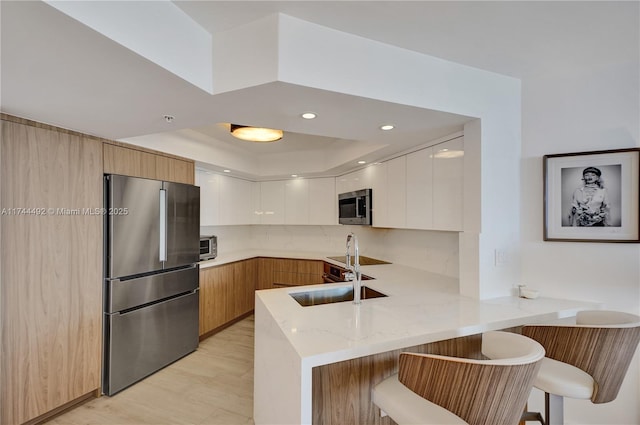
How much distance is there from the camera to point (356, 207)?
3568 millimetres

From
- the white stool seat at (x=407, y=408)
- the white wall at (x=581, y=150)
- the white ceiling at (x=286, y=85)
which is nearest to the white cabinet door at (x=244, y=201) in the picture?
the white ceiling at (x=286, y=85)

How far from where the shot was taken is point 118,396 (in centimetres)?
240

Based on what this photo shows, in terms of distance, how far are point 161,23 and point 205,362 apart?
2950 mm

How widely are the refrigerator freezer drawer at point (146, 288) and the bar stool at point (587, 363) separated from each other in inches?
113

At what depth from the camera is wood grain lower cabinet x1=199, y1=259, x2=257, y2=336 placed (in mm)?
3498

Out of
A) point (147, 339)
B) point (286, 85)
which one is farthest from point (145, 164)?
point (286, 85)

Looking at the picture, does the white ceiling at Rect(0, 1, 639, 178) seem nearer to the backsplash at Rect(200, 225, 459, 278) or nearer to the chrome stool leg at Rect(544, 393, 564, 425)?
the backsplash at Rect(200, 225, 459, 278)

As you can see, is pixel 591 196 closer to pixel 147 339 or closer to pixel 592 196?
pixel 592 196

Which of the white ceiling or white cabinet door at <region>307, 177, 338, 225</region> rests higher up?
the white ceiling

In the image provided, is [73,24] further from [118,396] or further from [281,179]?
[281,179]

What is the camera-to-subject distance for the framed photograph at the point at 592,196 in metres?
1.72

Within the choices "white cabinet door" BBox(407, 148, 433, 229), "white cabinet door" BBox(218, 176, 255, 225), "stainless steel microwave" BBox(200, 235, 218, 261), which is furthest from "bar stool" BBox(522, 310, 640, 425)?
"white cabinet door" BBox(218, 176, 255, 225)

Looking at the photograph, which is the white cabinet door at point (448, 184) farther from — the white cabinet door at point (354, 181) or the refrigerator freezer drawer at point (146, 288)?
the refrigerator freezer drawer at point (146, 288)

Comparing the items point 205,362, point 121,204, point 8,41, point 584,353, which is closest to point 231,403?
point 205,362
